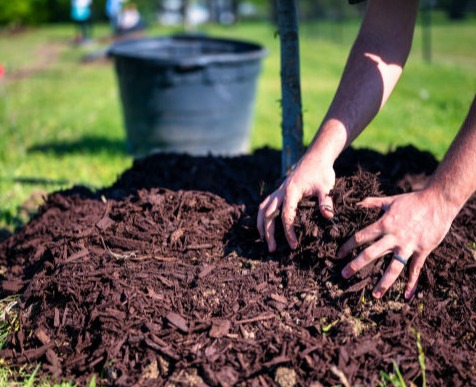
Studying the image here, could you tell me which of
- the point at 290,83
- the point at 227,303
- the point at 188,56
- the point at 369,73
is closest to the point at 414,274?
the point at 227,303

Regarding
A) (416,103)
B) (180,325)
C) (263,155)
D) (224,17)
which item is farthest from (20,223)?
(224,17)

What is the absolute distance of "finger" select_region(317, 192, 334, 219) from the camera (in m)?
2.39

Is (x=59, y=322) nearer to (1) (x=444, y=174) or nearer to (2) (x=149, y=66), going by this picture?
(1) (x=444, y=174)

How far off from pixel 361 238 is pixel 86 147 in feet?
18.7

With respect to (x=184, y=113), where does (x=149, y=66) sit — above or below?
above

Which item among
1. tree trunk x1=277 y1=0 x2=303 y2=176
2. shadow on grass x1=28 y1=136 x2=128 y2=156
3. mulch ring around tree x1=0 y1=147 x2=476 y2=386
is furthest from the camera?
shadow on grass x1=28 y1=136 x2=128 y2=156

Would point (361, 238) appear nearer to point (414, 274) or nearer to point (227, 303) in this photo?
point (414, 274)

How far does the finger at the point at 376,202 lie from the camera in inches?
92.2

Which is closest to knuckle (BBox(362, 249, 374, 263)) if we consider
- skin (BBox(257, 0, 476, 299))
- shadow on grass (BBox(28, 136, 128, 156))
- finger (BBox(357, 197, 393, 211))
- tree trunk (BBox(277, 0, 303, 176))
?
skin (BBox(257, 0, 476, 299))

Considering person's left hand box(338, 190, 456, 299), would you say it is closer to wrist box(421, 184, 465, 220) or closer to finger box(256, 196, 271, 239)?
wrist box(421, 184, 465, 220)

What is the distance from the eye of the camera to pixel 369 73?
8.67ft

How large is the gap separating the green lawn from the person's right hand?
112 cm

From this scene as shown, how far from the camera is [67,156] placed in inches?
266

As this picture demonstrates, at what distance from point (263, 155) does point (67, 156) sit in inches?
139
